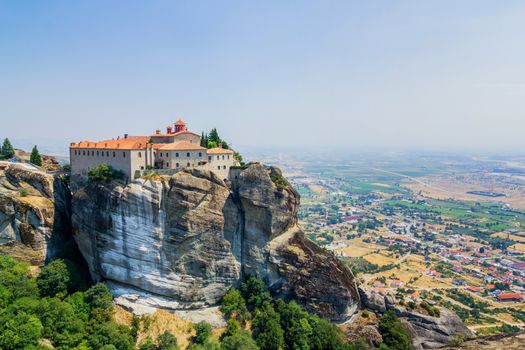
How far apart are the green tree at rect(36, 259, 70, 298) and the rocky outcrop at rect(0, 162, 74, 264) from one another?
4.26 metres

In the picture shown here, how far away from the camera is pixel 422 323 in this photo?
45.2m

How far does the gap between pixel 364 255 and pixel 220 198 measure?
71.3m

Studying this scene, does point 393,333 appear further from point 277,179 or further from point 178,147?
point 178,147

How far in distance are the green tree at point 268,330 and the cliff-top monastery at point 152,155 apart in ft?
56.6

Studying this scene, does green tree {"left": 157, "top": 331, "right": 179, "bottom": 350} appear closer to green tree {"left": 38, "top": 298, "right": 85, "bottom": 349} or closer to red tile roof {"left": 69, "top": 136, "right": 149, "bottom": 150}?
green tree {"left": 38, "top": 298, "right": 85, "bottom": 349}

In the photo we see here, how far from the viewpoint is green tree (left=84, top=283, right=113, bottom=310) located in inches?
1571

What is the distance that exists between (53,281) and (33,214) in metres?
9.16

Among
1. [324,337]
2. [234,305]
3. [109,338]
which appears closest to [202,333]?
[234,305]

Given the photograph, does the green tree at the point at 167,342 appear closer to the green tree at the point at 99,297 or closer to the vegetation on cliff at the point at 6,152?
the green tree at the point at 99,297

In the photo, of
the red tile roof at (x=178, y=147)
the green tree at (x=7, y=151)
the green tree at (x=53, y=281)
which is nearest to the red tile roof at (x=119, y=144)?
the red tile roof at (x=178, y=147)

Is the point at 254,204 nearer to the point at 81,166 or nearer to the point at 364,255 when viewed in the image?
the point at 81,166

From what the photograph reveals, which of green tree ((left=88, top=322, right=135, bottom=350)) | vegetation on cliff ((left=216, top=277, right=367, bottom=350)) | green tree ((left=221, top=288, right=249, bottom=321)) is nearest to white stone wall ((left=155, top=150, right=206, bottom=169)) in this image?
vegetation on cliff ((left=216, top=277, right=367, bottom=350))

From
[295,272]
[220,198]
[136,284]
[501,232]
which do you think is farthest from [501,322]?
[501,232]

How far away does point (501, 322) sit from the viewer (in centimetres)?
6494
